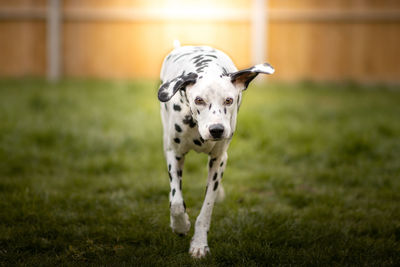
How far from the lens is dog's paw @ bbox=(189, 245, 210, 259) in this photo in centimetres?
341

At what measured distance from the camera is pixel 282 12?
406 inches

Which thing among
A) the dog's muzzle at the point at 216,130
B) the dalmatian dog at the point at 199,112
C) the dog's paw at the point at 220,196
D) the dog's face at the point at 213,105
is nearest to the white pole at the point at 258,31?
the dog's paw at the point at 220,196

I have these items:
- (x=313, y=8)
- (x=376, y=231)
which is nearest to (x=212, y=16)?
(x=313, y=8)

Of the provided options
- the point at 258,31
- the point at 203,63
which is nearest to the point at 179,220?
the point at 203,63

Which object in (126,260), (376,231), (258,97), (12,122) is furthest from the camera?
(258,97)

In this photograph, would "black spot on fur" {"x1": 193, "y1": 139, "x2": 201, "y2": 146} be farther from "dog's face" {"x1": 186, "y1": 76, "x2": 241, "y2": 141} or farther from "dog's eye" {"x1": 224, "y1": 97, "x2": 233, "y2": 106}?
"dog's eye" {"x1": 224, "y1": 97, "x2": 233, "y2": 106}

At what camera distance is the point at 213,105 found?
119 inches

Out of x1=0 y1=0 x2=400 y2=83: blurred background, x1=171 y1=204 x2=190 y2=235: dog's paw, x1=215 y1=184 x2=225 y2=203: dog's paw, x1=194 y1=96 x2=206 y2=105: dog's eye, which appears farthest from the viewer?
x1=0 y1=0 x2=400 y2=83: blurred background

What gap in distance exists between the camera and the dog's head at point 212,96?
9.78 ft

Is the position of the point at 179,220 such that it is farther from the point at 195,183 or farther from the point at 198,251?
the point at 195,183

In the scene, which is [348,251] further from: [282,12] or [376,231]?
[282,12]

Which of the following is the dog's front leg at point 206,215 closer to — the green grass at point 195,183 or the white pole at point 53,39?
the green grass at point 195,183

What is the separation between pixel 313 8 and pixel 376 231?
727cm

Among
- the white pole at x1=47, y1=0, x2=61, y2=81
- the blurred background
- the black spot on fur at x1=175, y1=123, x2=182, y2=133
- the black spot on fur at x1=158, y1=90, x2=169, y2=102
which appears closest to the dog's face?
the black spot on fur at x1=158, y1=90, x2=169, y2=102
